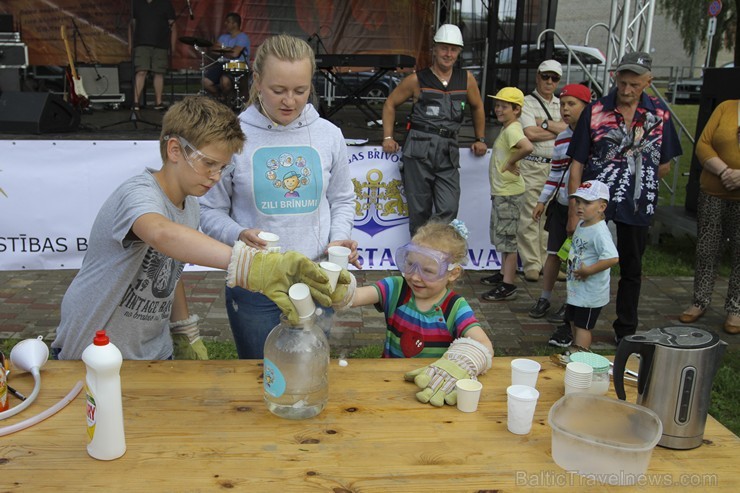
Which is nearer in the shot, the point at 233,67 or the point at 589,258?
the point at 589,258

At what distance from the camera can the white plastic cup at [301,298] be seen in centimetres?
179

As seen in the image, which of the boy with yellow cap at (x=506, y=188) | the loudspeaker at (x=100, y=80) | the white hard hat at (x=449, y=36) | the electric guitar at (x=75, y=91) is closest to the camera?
the white hard hat at (x=449, y=36)

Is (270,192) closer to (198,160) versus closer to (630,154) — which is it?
(198,160)

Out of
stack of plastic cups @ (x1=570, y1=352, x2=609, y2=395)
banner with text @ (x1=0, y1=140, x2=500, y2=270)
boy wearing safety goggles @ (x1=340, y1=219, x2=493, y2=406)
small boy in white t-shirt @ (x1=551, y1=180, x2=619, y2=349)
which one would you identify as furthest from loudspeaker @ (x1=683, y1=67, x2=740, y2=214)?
stack of plastic cups @ (x1=570, y1=352, x2=609, y2=395)

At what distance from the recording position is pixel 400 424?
198cm

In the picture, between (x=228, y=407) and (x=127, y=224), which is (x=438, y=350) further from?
(x=127, y=224)

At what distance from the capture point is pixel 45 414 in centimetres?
193

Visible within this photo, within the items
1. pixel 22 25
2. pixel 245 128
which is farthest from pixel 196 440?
pixel 22 25

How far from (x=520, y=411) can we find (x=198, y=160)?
4.08 feet

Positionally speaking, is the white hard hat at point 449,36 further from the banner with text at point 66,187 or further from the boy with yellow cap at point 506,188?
the banner with text at point 66,187

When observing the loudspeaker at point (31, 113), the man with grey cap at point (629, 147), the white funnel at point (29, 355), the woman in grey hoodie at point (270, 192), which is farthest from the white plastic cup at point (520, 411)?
the loudspeaker at point (31, 113)

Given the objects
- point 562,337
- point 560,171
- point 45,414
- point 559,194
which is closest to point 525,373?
point 45,414

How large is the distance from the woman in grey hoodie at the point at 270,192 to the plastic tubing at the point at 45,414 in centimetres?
80

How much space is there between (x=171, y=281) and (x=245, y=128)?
0.72 meters
